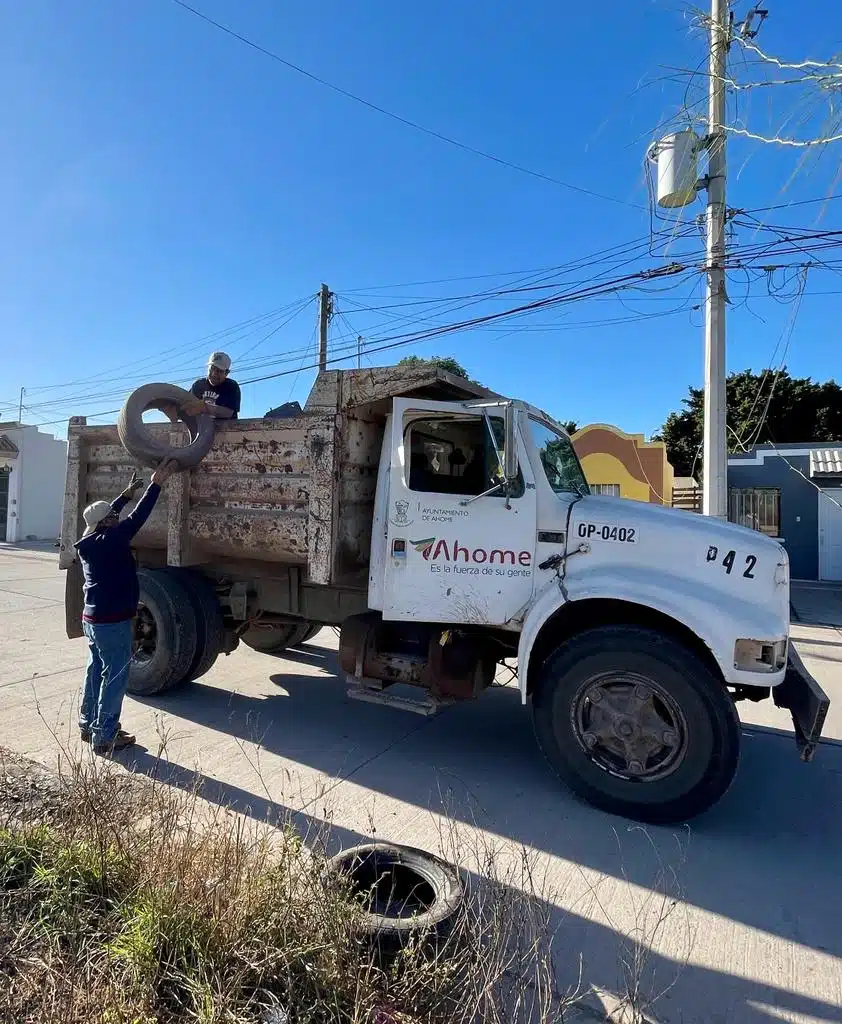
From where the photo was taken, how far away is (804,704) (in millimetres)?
3732

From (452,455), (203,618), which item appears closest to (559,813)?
(452,455)

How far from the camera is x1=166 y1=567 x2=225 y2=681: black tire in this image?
5.45m

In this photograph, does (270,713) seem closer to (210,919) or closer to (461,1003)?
(210,919)

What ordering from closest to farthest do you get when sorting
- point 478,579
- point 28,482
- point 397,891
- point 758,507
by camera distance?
point 397,891 < point 478,579 < point 758,507 < point 28,482

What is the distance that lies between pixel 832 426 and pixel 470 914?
102ft

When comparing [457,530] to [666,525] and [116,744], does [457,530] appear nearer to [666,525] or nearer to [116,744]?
[666,525]

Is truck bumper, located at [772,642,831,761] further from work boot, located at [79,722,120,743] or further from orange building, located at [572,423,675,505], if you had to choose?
orange building, located at [572,423,675,505]

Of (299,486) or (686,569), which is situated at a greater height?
(299,486)

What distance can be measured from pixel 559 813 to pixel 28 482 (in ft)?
91.1

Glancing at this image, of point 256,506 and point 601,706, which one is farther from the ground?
point 256,506

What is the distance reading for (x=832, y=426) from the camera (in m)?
27.6

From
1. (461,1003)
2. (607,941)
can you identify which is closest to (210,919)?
(461,1003)

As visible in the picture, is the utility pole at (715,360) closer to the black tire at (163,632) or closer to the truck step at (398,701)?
the truck step at (398,701)

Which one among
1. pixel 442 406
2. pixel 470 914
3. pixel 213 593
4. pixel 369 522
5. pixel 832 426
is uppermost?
pixel 832 426
